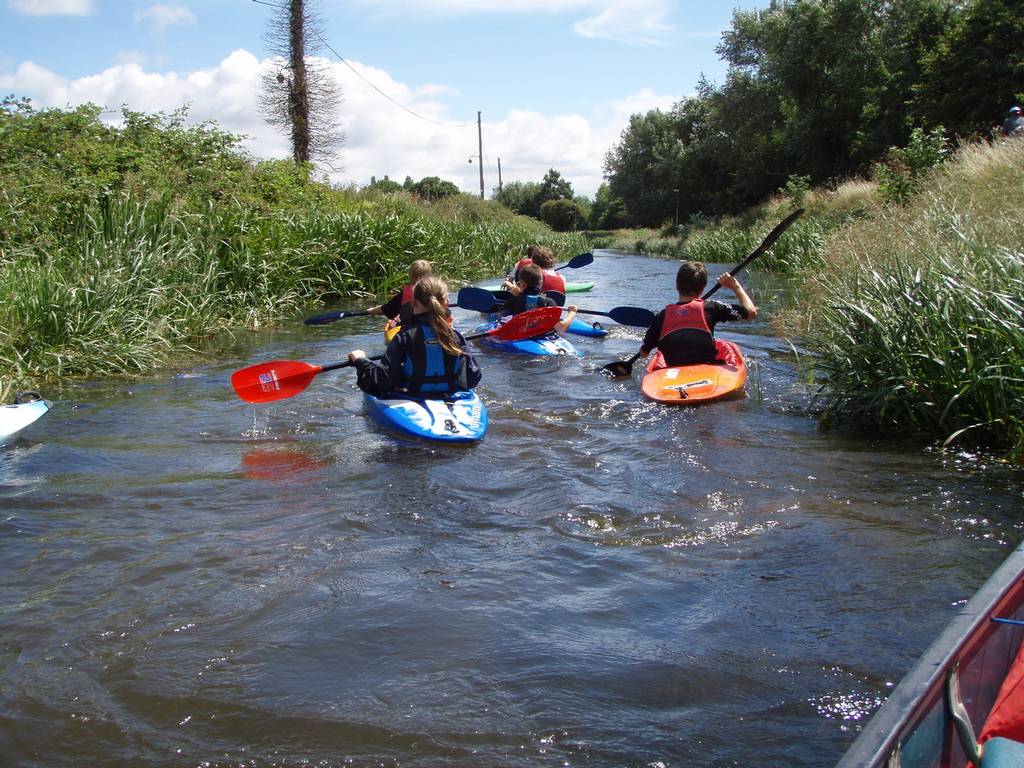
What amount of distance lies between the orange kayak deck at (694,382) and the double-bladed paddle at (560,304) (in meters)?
1.50

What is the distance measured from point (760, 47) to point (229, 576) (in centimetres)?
4366

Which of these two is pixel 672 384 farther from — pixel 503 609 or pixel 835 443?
pixel 503 609

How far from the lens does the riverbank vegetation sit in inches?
316

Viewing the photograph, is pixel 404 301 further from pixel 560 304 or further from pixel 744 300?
pixel 744 300

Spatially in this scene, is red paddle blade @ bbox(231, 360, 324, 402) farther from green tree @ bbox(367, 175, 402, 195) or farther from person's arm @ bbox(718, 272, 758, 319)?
green tree @ bbox(367, 175, 402, 195)

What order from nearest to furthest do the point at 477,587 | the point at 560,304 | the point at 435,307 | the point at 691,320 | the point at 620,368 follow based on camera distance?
the point at 477,587
the point at 435,307
the point at 691,320
the point at 620,368
the point at 560,304

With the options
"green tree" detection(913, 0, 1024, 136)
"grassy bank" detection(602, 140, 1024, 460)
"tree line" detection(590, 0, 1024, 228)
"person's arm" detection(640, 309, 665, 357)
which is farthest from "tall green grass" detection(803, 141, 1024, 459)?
"green tree" detection(913, 0, 1024, 136)

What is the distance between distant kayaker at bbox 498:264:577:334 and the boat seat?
8023mm

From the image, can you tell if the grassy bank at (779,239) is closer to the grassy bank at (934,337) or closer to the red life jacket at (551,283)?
the red life jacket at (551,283)

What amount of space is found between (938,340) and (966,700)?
160 inches

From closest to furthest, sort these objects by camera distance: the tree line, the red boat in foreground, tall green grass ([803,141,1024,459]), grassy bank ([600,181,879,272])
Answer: the red boat in foreground, tall green grass ([803,141,1024,459]), grassy bank ([600,181,879,272]), the tree line

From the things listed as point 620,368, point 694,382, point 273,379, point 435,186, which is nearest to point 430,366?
point 273,379

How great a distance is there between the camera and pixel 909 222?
29.3 ft

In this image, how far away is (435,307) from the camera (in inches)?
228
